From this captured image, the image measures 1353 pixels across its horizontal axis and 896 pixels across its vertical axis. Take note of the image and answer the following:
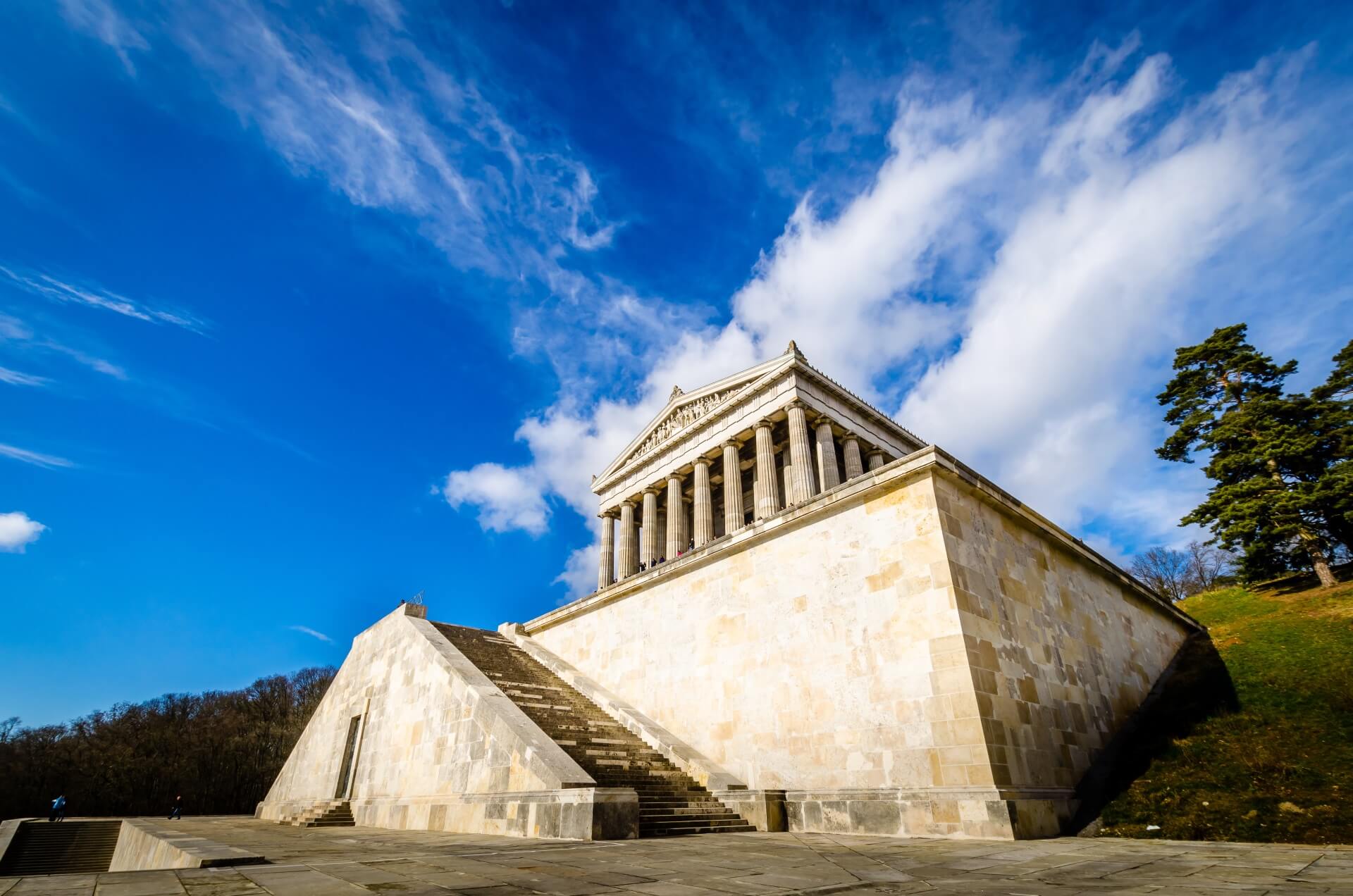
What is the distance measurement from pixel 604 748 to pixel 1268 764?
11604mm

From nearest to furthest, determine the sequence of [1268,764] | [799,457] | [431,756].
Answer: [1268,764] < [431,756] < [799,457]

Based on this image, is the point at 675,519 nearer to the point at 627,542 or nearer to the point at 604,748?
the point at 627,542

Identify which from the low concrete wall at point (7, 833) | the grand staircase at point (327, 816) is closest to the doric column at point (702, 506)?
the grand staircase at point (327, 816)

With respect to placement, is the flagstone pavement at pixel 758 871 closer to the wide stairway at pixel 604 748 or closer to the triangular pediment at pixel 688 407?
the wide stairway at pixel 604 748

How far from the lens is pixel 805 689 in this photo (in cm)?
1195

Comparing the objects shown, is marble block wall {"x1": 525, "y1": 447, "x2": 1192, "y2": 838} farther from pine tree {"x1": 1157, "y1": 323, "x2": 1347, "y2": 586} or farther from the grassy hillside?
pine tree {"x1": 1157, "y1": 323, "x2": 1347, "y2": 586}

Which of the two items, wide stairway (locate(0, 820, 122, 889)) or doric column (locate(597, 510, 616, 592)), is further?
doric column (locate(597, 510, 616, 592))

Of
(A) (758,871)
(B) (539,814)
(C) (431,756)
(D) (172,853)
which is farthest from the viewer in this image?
(C) (431,756)

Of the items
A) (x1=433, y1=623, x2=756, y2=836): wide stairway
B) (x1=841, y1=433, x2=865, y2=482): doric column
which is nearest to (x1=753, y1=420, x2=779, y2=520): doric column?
(x1=841, y1=433, x2=865, y2=482): doric column

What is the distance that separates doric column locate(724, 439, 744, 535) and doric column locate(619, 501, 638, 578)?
747 centimetres

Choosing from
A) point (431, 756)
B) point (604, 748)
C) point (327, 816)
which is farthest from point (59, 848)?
point (604, 748)

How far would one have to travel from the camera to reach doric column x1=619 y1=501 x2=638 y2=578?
37.9m

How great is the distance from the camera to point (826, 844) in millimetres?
8383

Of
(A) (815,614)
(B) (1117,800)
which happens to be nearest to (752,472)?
(A) (815,614)
